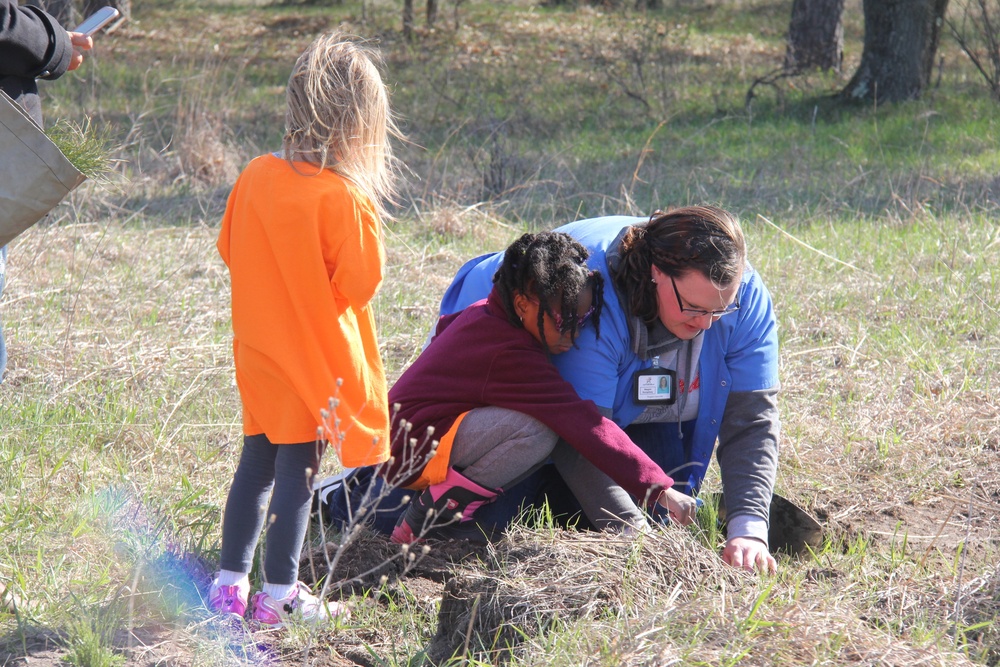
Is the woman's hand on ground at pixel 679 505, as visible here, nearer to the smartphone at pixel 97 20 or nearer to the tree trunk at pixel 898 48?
the smartphone at pixel 97 20

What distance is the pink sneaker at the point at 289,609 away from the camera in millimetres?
2404

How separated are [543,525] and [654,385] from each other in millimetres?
512

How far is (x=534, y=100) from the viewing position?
37.9 feet

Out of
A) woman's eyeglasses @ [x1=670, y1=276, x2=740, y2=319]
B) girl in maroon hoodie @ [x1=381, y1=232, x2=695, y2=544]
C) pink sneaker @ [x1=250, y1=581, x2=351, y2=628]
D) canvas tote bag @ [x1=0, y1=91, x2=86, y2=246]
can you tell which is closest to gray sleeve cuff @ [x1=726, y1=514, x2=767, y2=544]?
girl in maroon hoodie @ [x1=381, y1=232, x2=695, y2=544]

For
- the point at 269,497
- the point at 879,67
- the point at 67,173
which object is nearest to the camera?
the point at 67,173

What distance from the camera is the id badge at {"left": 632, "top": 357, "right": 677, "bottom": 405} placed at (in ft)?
9.33

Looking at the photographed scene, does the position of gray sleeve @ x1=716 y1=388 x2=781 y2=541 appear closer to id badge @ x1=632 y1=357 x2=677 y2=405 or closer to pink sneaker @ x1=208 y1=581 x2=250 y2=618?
id badge @ x1=632 y1=357 x2=677 y2=405

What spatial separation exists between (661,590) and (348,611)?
→ 2.60ft

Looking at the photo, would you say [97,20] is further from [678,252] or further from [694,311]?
[694,311]

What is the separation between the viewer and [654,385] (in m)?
2.85

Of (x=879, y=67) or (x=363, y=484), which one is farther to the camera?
(x=879, y=67)

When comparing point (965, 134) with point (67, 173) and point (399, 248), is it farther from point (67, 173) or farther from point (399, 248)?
point (67, 173)

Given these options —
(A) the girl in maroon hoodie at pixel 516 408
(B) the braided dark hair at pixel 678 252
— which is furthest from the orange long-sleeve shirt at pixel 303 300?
(B) the braided dark hair at pixel 678 252

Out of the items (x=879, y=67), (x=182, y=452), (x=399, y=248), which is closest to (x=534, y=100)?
(x=879, y=67)
